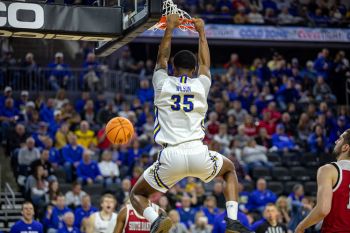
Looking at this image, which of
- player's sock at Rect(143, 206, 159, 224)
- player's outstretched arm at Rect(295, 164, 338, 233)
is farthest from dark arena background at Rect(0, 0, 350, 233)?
player's outstretched arm at Rect(295, 164, 338, 233)

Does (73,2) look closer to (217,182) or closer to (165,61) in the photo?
(165,61)

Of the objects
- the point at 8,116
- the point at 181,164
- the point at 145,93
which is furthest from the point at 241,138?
Answer: the point at 181,164

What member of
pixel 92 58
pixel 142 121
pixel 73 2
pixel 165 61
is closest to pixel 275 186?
pixel 142 121

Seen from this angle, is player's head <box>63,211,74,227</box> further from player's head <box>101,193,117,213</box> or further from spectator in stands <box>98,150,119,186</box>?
spectator in stands <box>98,150,119,186</box>

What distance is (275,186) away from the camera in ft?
60.5

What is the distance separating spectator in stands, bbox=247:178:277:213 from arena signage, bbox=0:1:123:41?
8.45 meters

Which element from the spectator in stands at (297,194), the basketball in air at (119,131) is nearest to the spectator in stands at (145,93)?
the spectator in stands at (297,194)

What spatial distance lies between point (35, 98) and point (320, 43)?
1203 cm

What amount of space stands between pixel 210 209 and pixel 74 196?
2.95 m

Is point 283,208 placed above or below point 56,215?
below

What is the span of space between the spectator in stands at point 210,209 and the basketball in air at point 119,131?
660 centimetres

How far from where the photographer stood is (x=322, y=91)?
2456 centimetres

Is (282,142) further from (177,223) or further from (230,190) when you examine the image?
(230,190)

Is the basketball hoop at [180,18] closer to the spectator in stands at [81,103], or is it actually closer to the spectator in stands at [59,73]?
the spectator in stands at [81,103]
